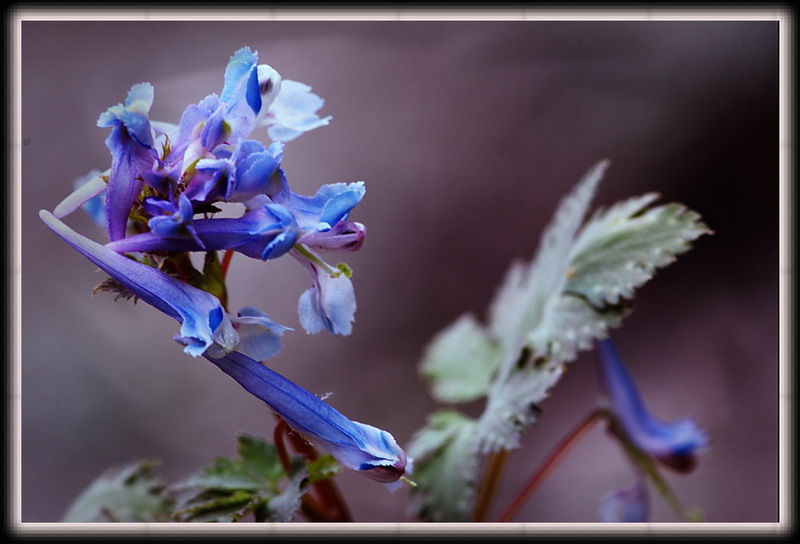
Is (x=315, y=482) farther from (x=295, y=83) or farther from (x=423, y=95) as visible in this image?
(x=423, y=95)

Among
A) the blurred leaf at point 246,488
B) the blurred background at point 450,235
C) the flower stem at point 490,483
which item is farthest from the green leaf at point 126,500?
the flower stem at point 490,483

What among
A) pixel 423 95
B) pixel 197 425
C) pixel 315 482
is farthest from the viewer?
pixel 423 95

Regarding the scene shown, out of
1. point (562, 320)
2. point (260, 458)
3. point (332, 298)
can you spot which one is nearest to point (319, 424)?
point (332, 298)

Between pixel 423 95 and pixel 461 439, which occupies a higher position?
pixel 423 95

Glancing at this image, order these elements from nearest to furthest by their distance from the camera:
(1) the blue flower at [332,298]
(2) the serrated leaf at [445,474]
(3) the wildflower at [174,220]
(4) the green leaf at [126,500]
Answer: (3) the wildflower at [174,220] < (1) the blue flower at [332,298] < (2) the serrated leaf at [445,474] < (4) the green leaf at [126,500]

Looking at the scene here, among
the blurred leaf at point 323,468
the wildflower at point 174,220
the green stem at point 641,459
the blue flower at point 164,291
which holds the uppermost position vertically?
the wildflower at point 174,220

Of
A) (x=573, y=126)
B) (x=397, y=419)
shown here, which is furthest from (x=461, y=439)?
(x=573, y=126)

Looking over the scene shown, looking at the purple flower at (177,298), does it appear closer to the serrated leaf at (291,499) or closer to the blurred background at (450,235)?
the serrated leaf at (291,499)
